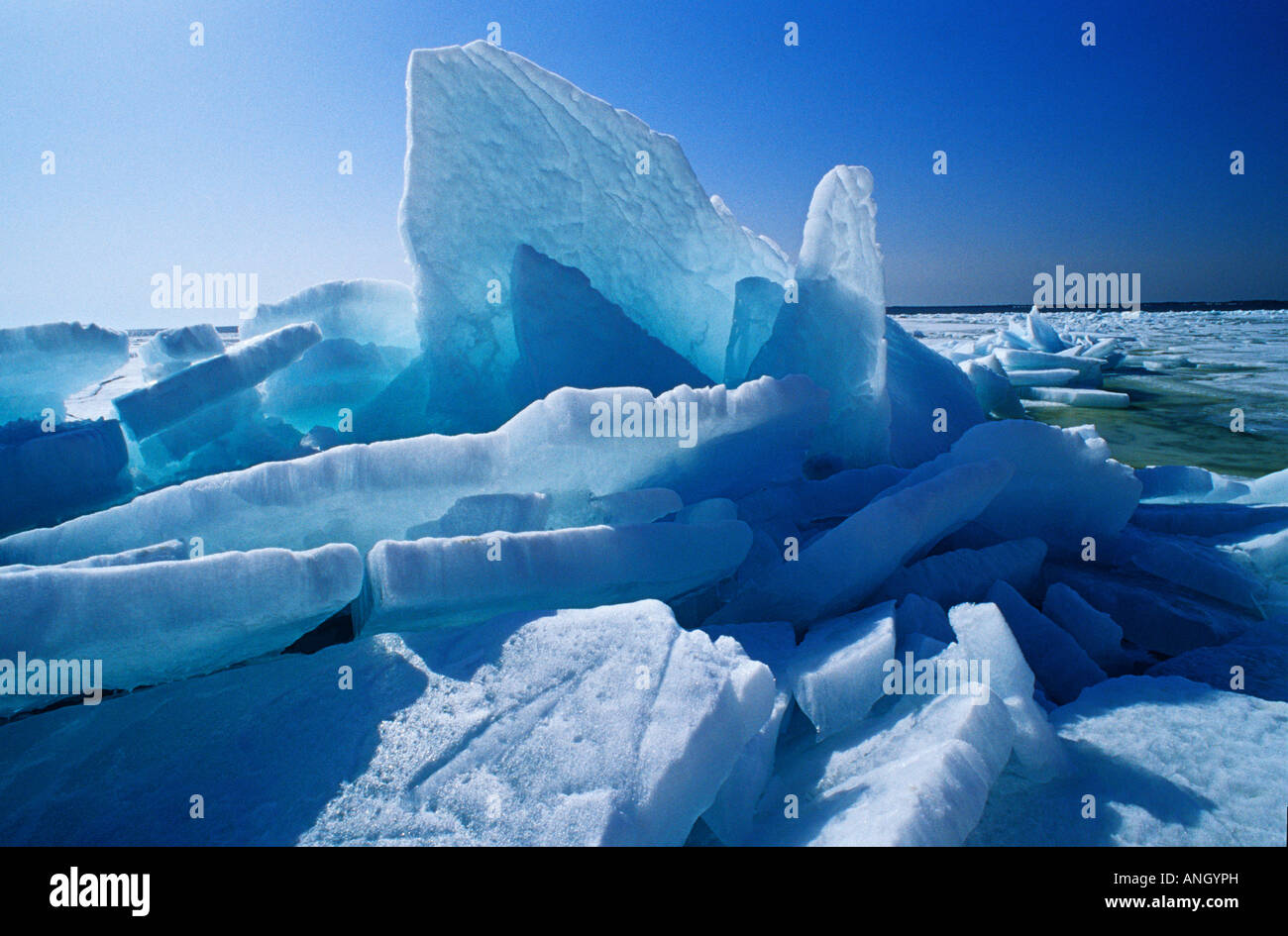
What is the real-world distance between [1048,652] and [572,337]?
2297 millimetres

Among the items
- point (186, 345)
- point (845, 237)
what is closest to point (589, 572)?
point (845, 237)

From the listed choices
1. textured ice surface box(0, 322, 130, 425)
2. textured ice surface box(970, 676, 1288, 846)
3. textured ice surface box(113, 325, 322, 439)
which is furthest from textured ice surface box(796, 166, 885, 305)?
textured ice surface box(0, 322, 130, 425)

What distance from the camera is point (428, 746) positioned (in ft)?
4.60

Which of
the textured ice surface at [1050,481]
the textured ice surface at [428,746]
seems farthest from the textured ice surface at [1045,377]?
the textured ice surface at [428,746]

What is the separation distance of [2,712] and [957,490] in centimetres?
274

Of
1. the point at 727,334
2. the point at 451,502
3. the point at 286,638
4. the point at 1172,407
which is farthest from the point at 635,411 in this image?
the point at 1172,407

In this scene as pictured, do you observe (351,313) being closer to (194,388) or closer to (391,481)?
(194,388)

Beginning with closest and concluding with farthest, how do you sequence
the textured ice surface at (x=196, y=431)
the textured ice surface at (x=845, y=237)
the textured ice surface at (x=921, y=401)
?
the textured ice surface at (x=196, y=431)
the textured ice surface at (x=845, y=237)
the textured ice surface at (x=921, y=401)

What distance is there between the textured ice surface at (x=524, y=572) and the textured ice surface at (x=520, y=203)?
179cm

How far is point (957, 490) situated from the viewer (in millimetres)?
2346

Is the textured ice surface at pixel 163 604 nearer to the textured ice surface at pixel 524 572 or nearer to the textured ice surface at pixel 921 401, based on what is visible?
the textured ice surface at pixel 524 572

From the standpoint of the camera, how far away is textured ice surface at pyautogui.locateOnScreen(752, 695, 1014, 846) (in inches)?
48.9

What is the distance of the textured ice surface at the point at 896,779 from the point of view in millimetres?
1241
